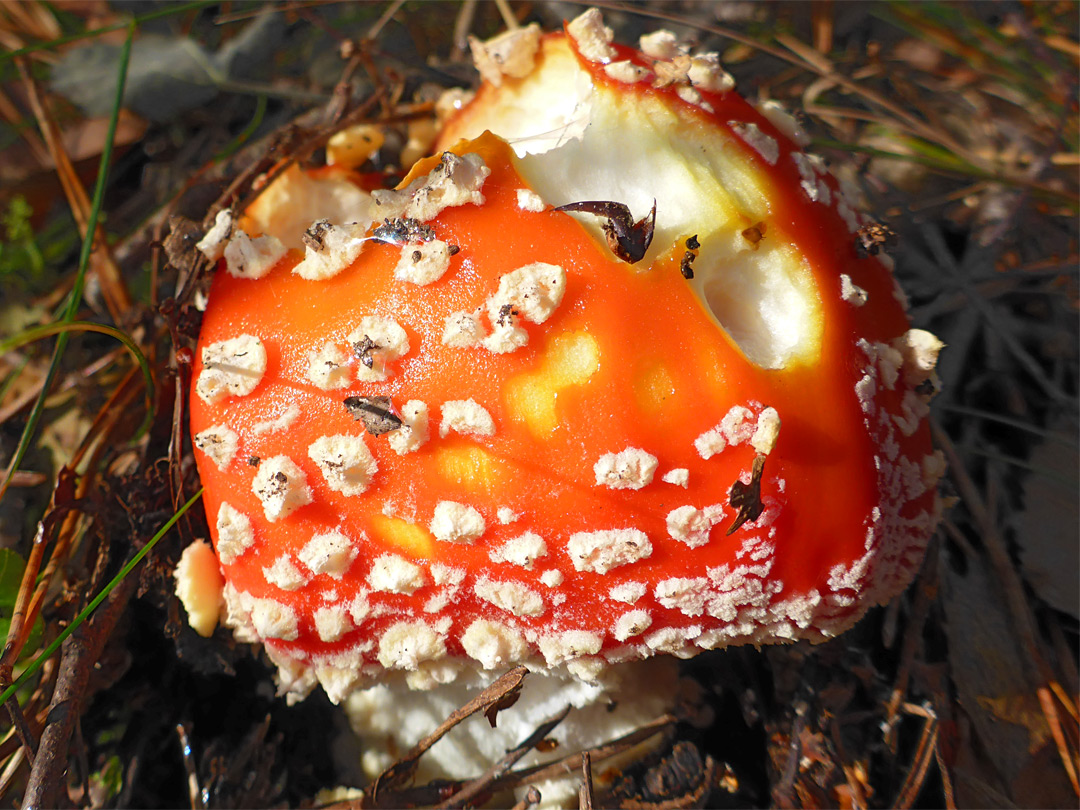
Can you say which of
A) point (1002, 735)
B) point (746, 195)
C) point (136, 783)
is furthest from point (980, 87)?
point (136, 783)

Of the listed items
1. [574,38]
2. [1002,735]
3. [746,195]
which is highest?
[574,38]

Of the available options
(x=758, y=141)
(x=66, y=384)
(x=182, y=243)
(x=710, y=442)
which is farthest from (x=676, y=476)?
(x=66, y=384)

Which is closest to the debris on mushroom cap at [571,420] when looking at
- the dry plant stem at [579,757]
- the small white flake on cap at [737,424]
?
the small white flake on cap at [737,424]

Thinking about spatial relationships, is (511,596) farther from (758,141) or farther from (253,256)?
(758,141)

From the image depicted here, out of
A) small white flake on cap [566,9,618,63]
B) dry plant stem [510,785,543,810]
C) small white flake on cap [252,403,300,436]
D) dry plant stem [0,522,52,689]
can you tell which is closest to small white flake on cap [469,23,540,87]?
small white flake on cap [566,9,618,63]

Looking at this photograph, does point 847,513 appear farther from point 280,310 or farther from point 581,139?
point 280,310

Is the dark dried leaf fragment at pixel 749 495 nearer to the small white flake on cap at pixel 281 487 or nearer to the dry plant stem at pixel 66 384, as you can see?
the small white flake on cap at pixel 281 487

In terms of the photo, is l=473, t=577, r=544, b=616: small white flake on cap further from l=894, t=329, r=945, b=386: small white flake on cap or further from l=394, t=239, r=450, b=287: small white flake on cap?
l=894, t=329, r=945, b=386: small white flake on cap
